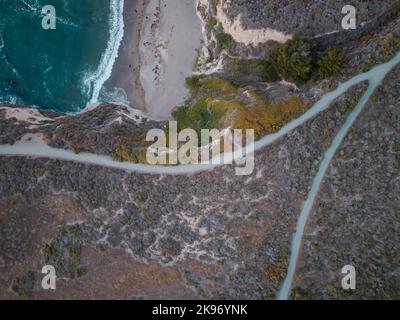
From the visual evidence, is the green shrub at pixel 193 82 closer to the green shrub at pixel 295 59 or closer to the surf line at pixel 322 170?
the green shrub at pixel 295 59

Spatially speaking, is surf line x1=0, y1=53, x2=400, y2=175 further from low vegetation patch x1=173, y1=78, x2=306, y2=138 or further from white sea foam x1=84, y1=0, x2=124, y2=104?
white sea foam x1=84, y1=0, x2=124, y2=104

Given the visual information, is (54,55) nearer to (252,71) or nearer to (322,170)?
(252,71)

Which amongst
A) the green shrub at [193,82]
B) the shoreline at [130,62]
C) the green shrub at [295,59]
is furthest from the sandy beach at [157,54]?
the green shrub at [295,59]

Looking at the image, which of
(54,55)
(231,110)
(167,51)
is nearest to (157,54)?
(167,51)

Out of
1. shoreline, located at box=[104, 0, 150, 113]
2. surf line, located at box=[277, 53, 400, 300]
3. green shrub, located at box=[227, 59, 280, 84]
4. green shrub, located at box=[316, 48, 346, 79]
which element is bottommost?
surf line, located at box=[277, 53, 400, 300]

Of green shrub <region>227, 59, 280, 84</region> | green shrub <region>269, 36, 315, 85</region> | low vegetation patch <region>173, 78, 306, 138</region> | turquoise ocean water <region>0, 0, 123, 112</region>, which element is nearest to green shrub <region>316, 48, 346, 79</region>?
green shrub <region>269, 36, 315, 85</region>

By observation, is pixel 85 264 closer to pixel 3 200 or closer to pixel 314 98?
pixel 3 200

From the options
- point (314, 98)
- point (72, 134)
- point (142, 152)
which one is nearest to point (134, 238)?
point (142, 152)
